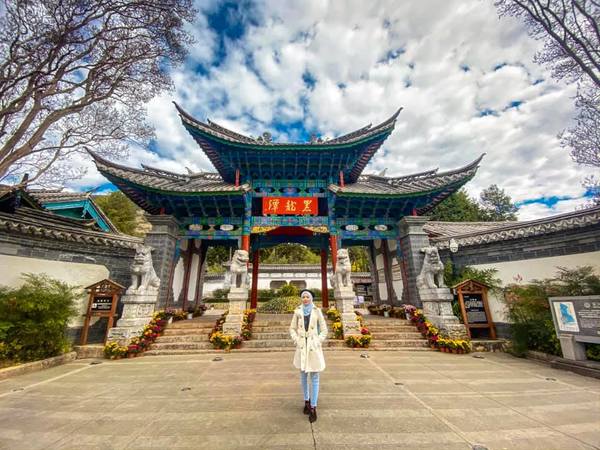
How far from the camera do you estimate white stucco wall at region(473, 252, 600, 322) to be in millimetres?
6473

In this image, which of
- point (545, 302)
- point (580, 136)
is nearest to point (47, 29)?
point (545, 302)

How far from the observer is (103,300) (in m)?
7.29

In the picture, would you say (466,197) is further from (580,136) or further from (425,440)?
(425,440)

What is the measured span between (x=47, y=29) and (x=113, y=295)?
6780 millimetres

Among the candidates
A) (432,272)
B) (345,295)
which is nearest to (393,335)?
(345,295)

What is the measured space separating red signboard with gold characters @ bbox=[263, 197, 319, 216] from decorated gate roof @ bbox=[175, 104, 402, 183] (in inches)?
42.8

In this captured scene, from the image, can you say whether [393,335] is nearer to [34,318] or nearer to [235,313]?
[235,313]

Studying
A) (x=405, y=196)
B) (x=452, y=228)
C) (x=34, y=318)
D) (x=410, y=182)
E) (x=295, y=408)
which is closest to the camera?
(x=295, y=408)

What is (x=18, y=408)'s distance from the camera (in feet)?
11.8

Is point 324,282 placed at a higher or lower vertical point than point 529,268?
lower

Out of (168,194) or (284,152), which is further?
(284,152)

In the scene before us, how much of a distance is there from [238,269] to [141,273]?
9.76 ft

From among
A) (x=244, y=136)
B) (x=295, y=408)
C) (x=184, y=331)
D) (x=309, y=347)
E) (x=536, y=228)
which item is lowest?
(x=295, y=408)

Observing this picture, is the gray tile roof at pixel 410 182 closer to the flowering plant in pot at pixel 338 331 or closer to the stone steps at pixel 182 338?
the flowering plant in pot at pixel 338 331
